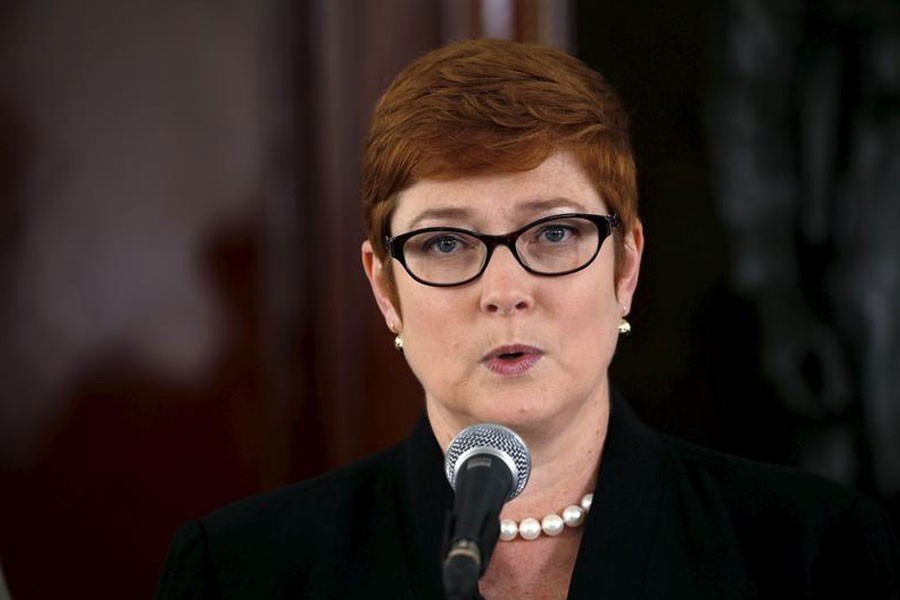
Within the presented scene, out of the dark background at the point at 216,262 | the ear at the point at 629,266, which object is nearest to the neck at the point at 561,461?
the ear at the point at 629,266

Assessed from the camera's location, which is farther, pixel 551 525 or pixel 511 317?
pixel 551 525

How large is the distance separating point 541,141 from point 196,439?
84 cm

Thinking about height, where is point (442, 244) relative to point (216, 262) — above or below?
above

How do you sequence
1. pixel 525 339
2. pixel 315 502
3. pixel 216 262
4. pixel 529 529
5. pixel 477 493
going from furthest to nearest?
pixel 216 262 < pixel 315 502 < pixel 529 529 < pixel 525 339 < pixel 477 493

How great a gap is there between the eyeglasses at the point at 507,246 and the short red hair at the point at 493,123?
0.19 ft

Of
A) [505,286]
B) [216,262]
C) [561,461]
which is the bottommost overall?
[561,461]

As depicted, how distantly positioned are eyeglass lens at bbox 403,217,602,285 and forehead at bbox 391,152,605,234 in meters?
0.02

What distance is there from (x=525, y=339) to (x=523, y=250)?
0.10 meters

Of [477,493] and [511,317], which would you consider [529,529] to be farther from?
[477,493]

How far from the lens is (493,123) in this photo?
55.6 inches

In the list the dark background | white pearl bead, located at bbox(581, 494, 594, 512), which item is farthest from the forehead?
the dark background

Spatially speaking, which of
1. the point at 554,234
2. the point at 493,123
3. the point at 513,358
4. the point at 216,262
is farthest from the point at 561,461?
the point at 216,262

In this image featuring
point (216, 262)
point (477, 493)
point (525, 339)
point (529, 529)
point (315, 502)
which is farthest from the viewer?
point (216, 262)

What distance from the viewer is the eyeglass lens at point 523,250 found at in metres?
1.41
